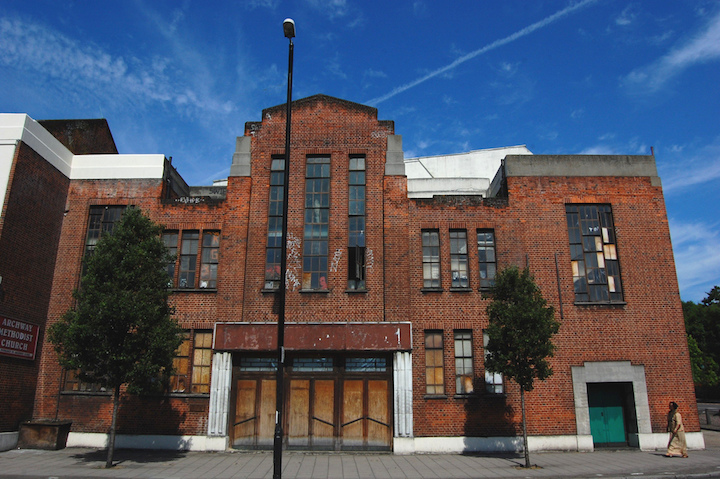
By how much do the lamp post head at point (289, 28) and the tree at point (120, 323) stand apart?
24.4 ft

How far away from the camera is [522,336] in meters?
14.0

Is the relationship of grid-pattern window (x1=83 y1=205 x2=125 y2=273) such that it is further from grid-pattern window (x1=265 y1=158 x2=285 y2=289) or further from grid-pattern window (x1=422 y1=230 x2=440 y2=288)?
grid-pattern window (x1=422 y1=230 x2=440 y2=288)

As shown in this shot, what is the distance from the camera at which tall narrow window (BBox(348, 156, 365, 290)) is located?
17.3 metres

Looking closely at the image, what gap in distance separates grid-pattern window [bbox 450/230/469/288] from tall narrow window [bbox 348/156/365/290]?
3285mm

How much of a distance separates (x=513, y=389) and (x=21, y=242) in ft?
56.3

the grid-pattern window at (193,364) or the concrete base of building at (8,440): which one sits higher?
the grid-pattern window at (193,364)

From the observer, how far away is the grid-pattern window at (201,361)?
54.9 feet

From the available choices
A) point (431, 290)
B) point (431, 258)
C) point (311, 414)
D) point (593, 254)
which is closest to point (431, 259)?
point (431, 258)

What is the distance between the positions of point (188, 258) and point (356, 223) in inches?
249

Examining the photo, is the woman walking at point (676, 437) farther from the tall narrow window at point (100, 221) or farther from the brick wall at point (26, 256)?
the brick wall at point (26, 256)

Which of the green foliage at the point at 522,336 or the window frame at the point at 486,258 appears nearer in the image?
the green foliage at the point at 522,336

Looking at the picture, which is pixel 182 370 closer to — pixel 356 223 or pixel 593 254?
pixel 356 223

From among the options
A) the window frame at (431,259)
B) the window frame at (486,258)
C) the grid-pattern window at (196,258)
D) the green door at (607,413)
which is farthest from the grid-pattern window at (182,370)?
the green door at (607,413)

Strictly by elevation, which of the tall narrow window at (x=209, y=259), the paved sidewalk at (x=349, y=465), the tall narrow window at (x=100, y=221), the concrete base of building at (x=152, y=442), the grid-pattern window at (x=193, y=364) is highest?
the tall narrow window at (x=100, y=221)
